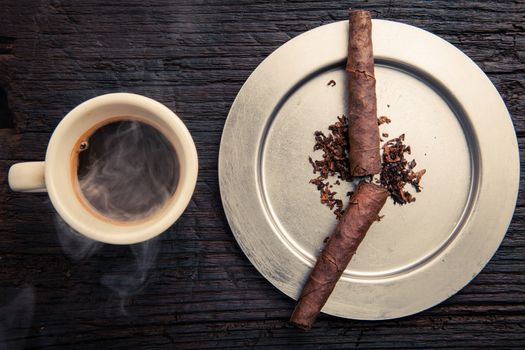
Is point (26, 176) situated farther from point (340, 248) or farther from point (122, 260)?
point (340, 248)

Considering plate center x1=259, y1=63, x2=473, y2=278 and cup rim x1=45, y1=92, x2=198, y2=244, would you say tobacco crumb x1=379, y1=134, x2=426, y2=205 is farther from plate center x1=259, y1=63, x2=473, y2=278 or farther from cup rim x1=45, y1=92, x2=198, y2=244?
cup rim x1=45, y1=92, x2=198, y2=244

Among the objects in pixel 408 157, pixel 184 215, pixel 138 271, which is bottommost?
pixel 138 271

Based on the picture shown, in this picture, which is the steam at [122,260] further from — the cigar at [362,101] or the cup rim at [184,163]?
the cigar at [362,101]

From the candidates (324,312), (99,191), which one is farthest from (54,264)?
(324,312)

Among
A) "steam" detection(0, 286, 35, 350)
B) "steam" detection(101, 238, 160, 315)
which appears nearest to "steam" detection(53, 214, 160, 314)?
"steam" detection(101, 238, 160, 315)

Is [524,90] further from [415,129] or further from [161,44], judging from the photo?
[161,44]

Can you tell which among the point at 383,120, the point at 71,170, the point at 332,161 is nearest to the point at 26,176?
the point at 71,170
